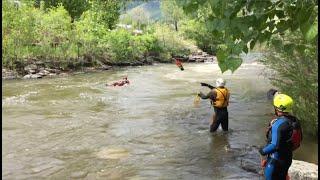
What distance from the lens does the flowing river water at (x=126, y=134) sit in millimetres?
10516

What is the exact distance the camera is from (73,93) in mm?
23516

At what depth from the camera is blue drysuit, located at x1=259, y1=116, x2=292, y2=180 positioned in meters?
6.55

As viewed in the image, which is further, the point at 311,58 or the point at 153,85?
the point at 153,85

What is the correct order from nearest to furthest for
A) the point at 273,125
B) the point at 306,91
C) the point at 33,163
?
1. the point at 273,125
2. the point at 33,163
3. the point at 306,91

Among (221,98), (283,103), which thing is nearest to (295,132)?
(283,103)

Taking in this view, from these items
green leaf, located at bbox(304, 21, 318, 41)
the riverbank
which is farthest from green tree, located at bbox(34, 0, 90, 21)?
green leaf, located at bbox(304, 21, 318, 41)

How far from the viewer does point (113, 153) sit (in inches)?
472

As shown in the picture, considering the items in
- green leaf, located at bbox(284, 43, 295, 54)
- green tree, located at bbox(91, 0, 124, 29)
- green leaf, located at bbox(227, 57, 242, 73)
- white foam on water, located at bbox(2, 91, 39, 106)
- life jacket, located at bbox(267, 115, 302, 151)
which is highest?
green tree, located at bbox(91, 0, 124, 29)

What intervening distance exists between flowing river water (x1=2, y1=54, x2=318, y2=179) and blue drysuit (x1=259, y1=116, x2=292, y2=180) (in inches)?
104

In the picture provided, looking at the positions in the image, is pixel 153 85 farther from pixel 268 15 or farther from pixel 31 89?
pixel 268 15

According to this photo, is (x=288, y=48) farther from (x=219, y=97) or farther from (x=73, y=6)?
(x=73, y=6)

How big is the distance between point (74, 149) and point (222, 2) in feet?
30.6

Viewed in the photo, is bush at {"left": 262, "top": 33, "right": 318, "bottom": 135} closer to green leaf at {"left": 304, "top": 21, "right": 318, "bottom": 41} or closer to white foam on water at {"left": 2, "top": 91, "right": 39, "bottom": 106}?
green leaf at {"left": 304, "top": 21, "right": 318, "bottom": 41}

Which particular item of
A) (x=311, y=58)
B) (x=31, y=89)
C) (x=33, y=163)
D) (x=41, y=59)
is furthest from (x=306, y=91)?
(x=41, y=59)
